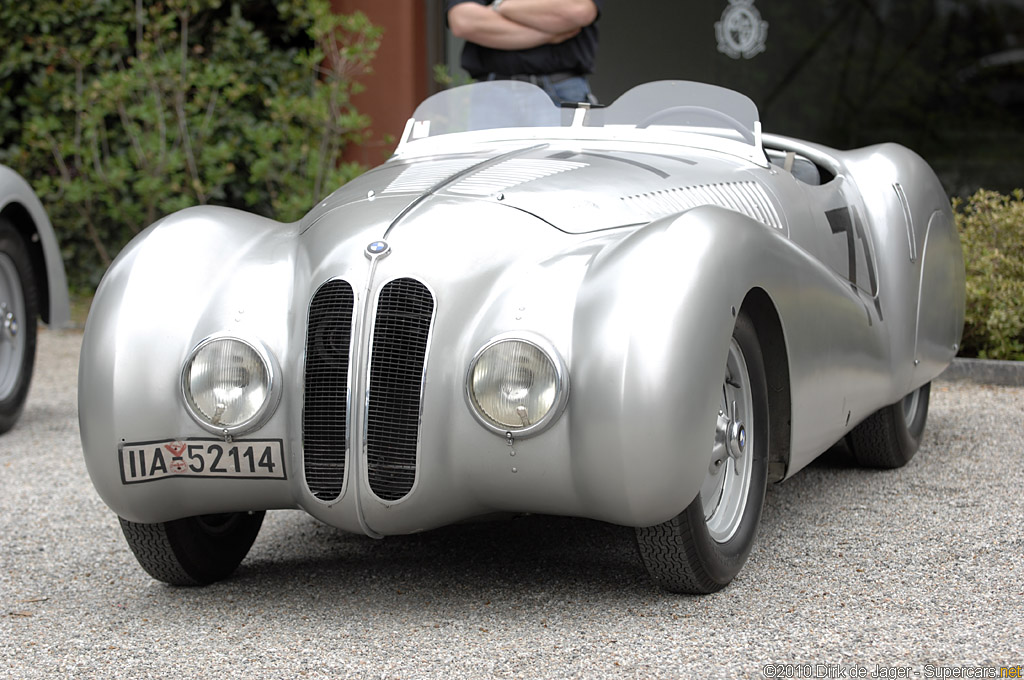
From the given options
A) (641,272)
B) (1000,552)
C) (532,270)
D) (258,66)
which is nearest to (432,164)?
(532,270)

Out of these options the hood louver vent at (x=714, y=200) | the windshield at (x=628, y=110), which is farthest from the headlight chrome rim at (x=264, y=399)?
the windshield at (x=628, y=110)

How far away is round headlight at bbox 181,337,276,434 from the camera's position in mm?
2953

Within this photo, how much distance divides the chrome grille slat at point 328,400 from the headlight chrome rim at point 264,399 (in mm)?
76

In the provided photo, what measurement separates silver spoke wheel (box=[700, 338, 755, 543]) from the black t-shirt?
2.27 metres

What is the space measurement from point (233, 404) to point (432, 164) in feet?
3.65

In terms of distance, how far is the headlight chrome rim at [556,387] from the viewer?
278 cm

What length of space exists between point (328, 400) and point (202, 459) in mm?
341

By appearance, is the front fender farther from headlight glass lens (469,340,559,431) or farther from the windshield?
the windshield

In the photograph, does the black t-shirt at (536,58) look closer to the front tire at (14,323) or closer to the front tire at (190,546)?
the front tire at (14,323)

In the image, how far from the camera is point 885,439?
4457 millimetres

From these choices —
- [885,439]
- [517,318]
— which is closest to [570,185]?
[517,318]

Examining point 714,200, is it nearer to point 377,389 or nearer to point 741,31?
point 377,389

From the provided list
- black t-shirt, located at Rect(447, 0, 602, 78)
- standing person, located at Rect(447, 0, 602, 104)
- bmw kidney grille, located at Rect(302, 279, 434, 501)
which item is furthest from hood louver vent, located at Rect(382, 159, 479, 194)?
black t-shirt, located at Rect(447, 0, 602, 78)

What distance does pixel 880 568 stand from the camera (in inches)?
131
